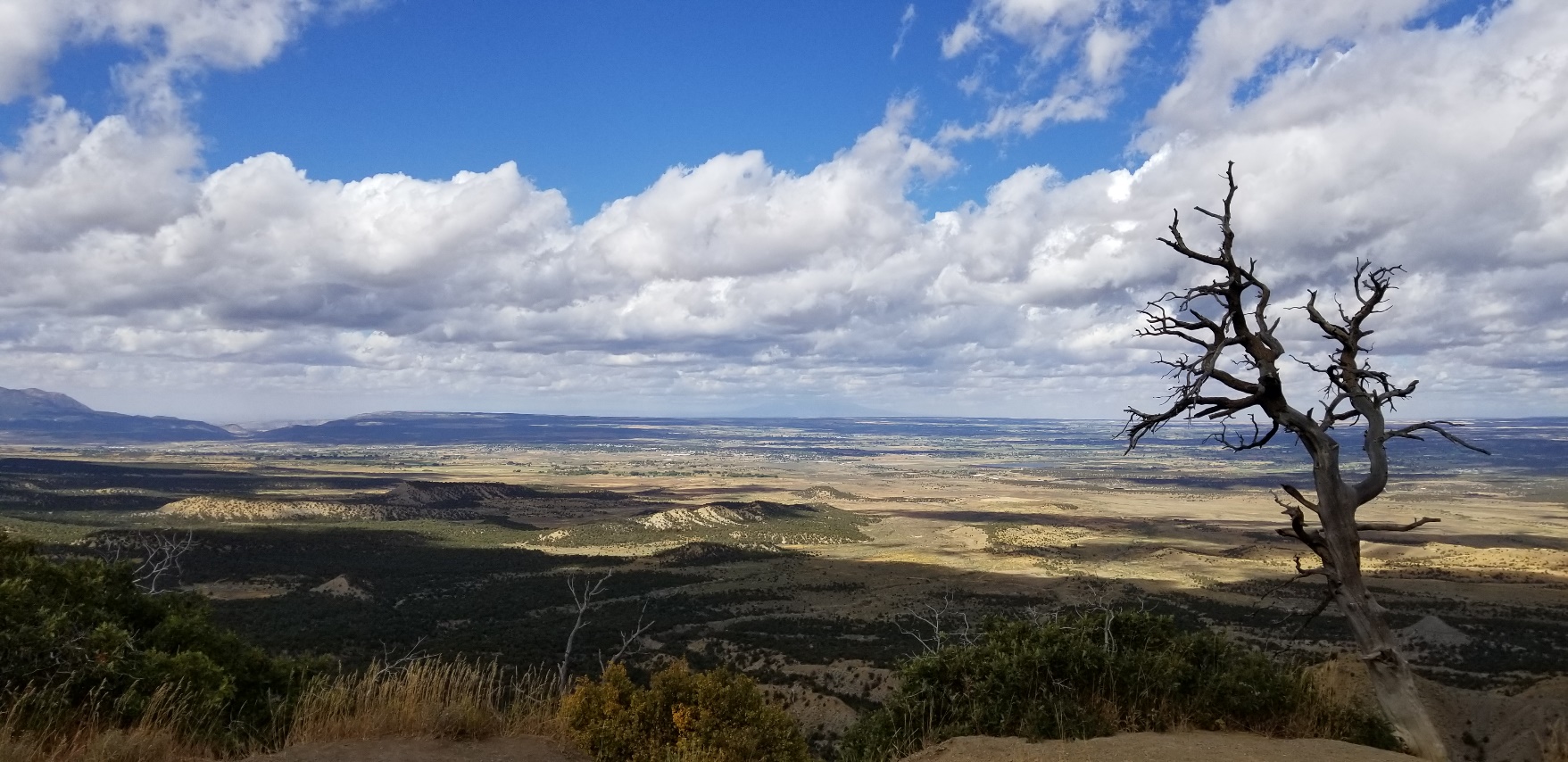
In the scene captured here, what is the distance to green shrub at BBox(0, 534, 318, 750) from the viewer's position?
741 cm

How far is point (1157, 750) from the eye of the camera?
7.09 metres

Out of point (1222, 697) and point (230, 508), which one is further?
point (230, 508)

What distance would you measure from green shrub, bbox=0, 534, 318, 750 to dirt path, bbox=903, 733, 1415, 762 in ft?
19.8

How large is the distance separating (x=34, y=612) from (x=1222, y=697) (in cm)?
1117

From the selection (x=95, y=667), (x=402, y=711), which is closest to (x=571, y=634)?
(x=402, y=711)

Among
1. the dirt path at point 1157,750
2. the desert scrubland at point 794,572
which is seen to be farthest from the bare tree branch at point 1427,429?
the dirt path at point 1157,750

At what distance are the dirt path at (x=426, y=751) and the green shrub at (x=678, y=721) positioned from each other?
0.39m

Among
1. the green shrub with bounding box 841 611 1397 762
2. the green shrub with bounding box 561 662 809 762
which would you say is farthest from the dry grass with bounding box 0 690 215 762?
the green shrub with bounding box 841 611 1397 762

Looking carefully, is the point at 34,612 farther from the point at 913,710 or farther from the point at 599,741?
the point at 913,710

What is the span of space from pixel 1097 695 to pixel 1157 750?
4.27 feet

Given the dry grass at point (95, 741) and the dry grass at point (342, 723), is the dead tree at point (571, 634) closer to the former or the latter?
the dry grass at point (342, 723)

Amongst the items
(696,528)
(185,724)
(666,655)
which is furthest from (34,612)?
(696,528)

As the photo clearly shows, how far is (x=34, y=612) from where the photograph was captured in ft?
27.6

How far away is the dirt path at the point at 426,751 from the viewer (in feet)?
23.5
